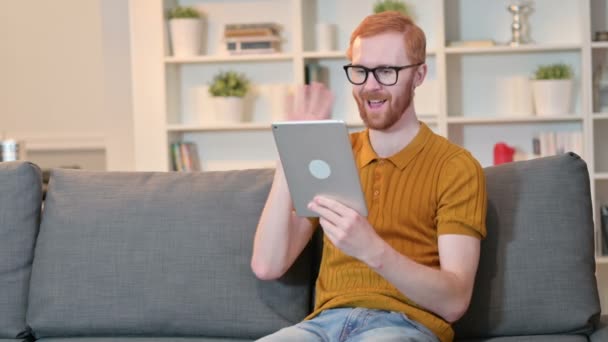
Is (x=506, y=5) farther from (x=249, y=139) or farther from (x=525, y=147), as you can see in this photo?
(x=249, y=139)

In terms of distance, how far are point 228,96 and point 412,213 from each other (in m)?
2.90

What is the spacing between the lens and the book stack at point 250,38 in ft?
15.8

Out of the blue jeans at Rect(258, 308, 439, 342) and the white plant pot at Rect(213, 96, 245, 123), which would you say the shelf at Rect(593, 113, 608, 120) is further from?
the blue jeans at Rect(258, 308, 439, 342)

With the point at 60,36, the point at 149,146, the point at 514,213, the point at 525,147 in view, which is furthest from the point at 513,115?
the point at 60,36

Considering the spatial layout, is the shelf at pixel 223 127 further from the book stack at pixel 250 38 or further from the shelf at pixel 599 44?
the shelf at pixel 599 44

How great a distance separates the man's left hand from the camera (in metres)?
1.84

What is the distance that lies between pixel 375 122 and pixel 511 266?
1.48 ft

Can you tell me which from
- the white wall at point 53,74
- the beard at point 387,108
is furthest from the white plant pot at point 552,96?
the white wall at point 53,74

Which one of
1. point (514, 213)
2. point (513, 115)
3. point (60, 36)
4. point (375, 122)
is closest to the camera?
point (375, 122)

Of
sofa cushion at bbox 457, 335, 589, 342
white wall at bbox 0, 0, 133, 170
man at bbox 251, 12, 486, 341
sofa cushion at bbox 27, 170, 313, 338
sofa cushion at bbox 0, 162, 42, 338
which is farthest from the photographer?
white wall at bbox 0, 0, 133, 170

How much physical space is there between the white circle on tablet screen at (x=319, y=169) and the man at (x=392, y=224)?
0.05m

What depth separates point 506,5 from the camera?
15.8 feet

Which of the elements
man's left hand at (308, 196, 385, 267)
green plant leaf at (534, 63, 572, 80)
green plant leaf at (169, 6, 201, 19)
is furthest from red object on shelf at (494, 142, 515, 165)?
man's left hand at (308, 196, 385, 267)

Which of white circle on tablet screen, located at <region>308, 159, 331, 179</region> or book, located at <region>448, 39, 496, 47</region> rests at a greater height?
book, located at <region>448, 39, 496, 47</region>
